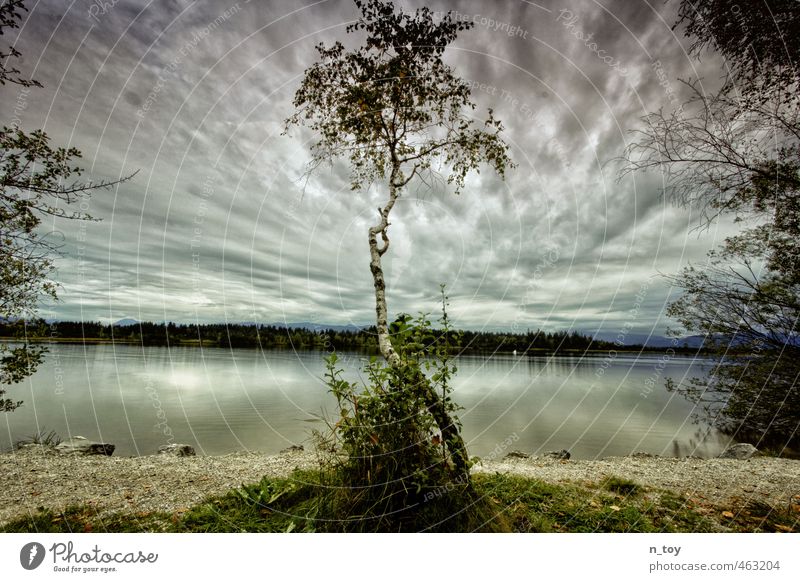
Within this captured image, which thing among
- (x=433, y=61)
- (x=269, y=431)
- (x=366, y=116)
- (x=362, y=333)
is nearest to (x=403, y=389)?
(x=362, y=333)

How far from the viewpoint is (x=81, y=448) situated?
8359 mm

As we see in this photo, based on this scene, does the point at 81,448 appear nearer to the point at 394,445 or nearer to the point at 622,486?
the point at 394,445

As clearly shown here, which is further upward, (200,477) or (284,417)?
(200,477)

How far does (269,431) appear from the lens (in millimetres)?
13000

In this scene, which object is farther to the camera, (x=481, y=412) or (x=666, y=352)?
(x=481, y=412)

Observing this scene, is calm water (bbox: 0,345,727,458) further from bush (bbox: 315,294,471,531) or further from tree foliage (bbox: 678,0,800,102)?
tree foliage (bbox: 678,0,800,102)

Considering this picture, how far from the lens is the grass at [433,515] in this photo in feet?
11.9

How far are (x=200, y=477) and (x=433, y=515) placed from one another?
4.40 metres

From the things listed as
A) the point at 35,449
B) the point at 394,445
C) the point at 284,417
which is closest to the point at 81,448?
the point at 35,449

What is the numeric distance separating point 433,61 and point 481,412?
1600cm

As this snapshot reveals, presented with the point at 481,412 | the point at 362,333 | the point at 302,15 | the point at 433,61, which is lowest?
the point at 481,412
